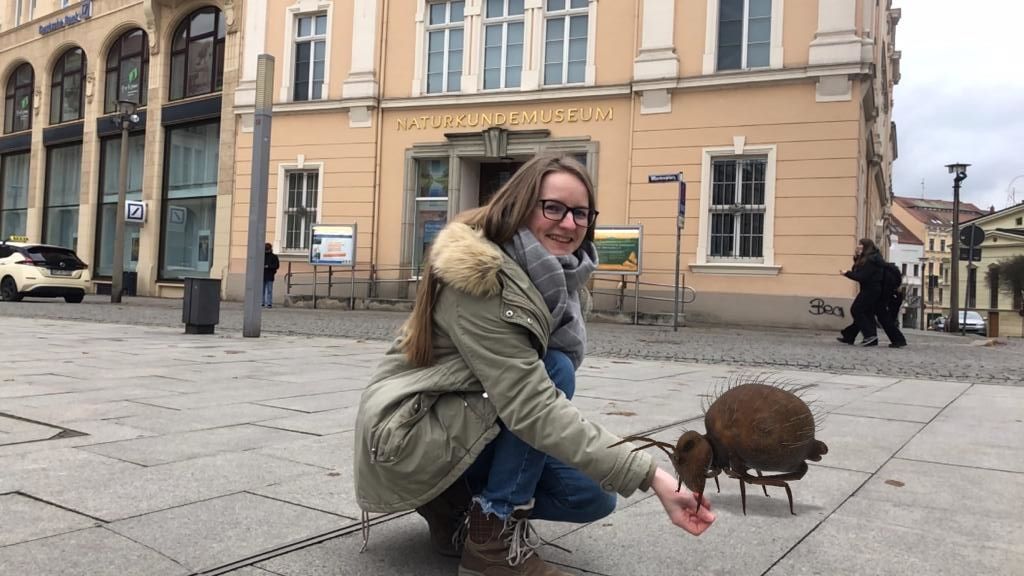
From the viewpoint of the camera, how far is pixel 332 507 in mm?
2771

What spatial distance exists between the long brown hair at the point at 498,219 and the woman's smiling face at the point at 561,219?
15 millimetres

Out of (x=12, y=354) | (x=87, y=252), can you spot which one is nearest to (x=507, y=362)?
(x=12, y=354)

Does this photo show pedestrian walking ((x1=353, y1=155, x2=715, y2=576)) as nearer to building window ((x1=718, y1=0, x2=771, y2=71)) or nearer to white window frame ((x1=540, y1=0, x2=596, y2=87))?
building window ((x1=718, y1=0, x2=771, y2=71))

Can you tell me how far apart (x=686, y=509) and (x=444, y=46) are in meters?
18.4

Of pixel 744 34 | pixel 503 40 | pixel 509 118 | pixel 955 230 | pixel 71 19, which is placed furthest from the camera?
pixel 71 19

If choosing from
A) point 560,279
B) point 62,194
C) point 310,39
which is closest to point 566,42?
point 310,39

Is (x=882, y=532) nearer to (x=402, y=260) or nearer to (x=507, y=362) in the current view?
(x=507, y=362)

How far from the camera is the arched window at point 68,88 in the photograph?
2670 cm

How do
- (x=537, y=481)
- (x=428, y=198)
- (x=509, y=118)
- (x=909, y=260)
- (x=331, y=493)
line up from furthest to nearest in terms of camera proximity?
(x=909, y=260) < (x=428, y=198) < (x=509, y=118) < (x=331, y=493) < (x=537, y=481)

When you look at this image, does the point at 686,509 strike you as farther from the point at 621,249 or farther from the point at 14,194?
the point at 14,194

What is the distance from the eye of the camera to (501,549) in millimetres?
2059

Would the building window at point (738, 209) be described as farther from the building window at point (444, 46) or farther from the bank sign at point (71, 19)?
the bank sign at point (71, 19)

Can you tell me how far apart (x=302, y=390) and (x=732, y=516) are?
3582 mm

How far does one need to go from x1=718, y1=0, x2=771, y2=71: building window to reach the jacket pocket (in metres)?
15.4
